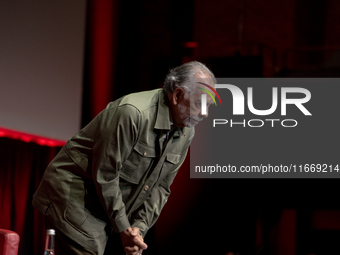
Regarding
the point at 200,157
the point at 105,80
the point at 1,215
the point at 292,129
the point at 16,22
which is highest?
the point at 16,22

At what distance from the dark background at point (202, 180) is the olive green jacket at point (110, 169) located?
5.77 feet

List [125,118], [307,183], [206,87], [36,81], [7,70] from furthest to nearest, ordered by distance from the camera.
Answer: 1. [307,183]
2. [36,81]
3. [7,70]
4. [206,87]
5. [125,118]

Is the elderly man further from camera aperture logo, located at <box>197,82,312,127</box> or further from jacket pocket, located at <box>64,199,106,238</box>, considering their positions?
camera aperture logo, located at <box>197,82,312,127</box>

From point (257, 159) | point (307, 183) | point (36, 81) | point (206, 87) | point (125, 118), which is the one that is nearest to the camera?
point (125, 118)

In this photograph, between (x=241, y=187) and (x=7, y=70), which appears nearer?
(x=7, y=70)

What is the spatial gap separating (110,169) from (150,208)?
1.26 feet

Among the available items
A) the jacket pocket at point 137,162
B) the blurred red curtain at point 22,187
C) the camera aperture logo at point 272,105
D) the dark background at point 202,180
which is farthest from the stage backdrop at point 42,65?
the jacket pocket at point 137,162

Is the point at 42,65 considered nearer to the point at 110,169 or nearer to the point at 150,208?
the point at 150,208

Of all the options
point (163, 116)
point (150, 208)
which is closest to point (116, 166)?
→ point (163, 116)

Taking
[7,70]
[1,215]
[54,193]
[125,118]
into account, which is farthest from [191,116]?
[1,215]

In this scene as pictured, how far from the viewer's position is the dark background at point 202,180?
12.3ft

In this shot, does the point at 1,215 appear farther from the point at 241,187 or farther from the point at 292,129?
the point at 292,129

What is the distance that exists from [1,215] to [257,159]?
6.60ft

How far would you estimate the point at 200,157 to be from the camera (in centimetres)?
387
